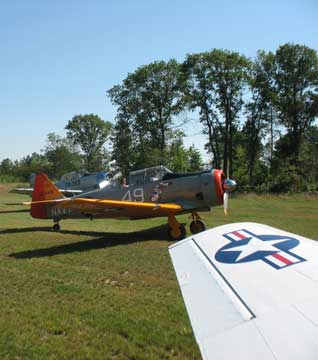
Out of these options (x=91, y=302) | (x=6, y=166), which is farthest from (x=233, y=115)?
(x=6, y=166)

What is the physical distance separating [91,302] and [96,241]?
5.05 metres

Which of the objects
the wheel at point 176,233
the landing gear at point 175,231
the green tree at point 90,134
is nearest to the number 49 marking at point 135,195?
the landing gear at point 175,231

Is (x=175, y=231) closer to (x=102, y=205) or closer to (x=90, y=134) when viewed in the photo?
(x=102, y=205)

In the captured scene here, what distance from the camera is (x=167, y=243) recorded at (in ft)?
31.0

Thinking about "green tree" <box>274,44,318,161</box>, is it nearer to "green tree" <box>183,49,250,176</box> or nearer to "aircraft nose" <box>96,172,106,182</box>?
"green tree" <box>183,49,250,176</box>

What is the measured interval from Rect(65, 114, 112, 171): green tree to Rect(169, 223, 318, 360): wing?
213 feet

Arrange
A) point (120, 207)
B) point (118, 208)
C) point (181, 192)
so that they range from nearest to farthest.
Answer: point (120, 207) < point (118, 208) < point (181, 192)

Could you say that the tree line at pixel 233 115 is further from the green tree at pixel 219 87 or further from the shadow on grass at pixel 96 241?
the shadow on grass at pixel 96 241

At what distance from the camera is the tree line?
38781 mm

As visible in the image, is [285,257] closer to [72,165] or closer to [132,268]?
[132,268]

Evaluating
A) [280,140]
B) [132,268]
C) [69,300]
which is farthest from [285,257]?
[280,140]

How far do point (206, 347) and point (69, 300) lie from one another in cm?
396

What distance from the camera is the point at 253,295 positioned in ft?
6.59

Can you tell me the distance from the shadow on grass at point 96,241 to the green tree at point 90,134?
182ft
